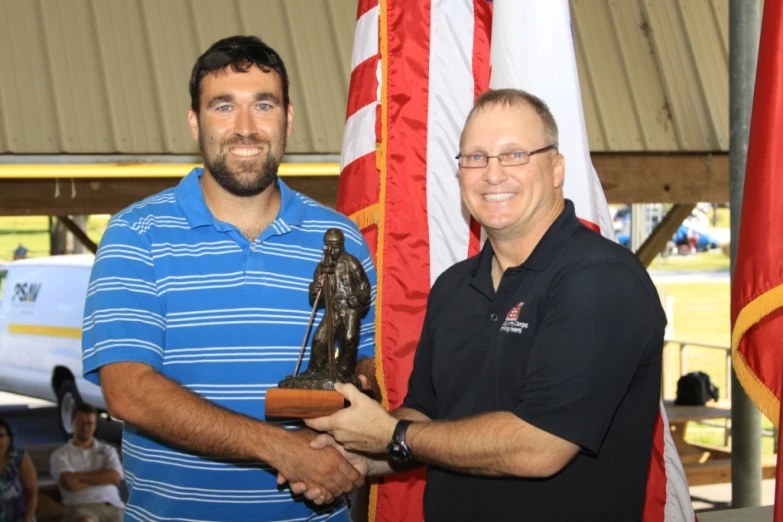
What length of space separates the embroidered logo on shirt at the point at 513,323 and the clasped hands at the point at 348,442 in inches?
13.3

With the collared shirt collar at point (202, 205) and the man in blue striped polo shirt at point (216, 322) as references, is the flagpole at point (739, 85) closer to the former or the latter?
the collared shirt collar at point (202, 205)

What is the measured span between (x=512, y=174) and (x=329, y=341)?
571 millimetres

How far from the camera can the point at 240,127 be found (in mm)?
2406

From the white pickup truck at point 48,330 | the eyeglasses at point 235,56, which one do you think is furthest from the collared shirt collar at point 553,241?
the white pickup truck at point 48,330

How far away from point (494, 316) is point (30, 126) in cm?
334

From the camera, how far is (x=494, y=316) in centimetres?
213

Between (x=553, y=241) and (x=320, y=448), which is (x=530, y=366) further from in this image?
(x=320, y=448)

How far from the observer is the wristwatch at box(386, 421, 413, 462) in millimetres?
2137

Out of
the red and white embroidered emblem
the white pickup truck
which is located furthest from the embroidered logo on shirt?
the white pickup truck

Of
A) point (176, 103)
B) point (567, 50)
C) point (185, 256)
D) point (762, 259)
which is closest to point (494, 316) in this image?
point (762, 259)

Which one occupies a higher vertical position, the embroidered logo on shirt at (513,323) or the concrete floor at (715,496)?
the embroidered logo on shirt at (513,323)

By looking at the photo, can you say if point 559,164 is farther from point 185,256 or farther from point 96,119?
point 96,119

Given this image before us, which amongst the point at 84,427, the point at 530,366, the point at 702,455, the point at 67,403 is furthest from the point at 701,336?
the point at 530,366

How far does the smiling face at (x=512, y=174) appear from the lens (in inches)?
83.3
